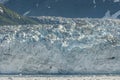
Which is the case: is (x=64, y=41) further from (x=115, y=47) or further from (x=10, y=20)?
(x=10, y=20)

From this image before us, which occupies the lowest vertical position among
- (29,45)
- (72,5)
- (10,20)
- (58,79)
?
(58,79)

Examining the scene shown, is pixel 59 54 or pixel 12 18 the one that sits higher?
pixel 12 18

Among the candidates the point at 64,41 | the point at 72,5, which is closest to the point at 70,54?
the point at 64,41

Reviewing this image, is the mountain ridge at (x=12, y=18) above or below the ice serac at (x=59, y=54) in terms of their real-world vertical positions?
above

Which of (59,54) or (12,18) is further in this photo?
(12,18)

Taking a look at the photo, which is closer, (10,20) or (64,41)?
(64,41)

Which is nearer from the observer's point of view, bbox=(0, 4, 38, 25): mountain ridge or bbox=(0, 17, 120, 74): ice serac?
bbox=(0, 17, 120, 74): ice serac

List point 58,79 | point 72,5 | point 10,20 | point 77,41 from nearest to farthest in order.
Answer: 1. point 58,79
2. point 77,41
3. point 10,20
4. point 72,5

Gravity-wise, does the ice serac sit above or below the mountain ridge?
below

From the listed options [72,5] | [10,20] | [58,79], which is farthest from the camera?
[72,5]

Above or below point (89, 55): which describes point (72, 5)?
above

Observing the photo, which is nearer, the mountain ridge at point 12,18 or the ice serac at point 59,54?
the ice serac at point 59,54
